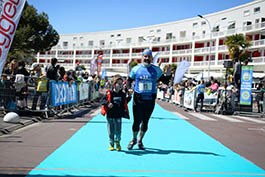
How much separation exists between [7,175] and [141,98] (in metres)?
2.94

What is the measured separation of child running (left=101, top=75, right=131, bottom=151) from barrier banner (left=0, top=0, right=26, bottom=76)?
2.05 metres

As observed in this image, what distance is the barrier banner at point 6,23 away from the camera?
4891 mm

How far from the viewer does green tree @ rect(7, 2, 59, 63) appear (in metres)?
33.6

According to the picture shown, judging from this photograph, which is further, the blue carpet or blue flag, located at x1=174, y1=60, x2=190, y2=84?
blue flag, located at x1=174, y1=60, x2=190, y2=84

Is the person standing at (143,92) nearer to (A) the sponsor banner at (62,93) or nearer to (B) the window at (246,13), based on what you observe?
(A) the sponsor banner at (62,93)

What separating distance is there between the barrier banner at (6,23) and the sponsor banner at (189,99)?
1332 centimetres

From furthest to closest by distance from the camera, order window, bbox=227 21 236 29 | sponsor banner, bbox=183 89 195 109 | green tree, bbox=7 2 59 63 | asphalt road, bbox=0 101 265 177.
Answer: window, bbox=227 21 236 29 → green tree, bbox=7 2 59 63 → sponsor banner, bbox=183 89 195 109 → asphalt road, bbox=0 101 265 177

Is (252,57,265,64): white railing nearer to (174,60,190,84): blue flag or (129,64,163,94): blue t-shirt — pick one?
(174,60,190,84): blue flag

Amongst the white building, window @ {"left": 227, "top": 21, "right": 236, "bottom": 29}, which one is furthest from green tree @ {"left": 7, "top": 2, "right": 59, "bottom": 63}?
window @ {"left": 227, "top": 21, "right": 236, "bottom": 29}

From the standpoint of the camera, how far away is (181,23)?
67.3m

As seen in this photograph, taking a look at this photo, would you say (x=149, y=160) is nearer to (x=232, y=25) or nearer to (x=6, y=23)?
(x=6, y=23)

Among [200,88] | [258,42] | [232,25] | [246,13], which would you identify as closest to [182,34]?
A: [232,25]

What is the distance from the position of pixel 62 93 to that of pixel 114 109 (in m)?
5.86

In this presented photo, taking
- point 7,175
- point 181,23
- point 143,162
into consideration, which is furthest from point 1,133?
point 181,23
